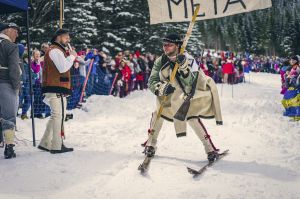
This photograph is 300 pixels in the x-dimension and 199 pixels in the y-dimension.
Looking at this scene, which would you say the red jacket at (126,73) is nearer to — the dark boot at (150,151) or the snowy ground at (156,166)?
the snowy ground at (156,166)

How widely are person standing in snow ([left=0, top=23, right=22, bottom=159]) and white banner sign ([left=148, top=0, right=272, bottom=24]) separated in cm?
226

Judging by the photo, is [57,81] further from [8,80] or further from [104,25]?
[104,25]

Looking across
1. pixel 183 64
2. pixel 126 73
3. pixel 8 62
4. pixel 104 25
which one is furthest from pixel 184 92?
pixel 104 25

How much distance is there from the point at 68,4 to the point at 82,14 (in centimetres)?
164

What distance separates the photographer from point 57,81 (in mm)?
6355

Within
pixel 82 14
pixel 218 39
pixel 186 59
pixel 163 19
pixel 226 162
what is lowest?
pixel 226 162

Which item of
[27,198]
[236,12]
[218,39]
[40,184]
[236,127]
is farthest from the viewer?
[218,39]

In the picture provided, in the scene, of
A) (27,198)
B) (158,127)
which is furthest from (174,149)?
(27,198)

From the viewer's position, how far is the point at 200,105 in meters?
5.94

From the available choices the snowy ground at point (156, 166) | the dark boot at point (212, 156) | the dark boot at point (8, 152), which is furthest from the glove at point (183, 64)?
the dark boot at point (8, 152)

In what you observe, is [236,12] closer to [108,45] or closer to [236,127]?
[236,127]

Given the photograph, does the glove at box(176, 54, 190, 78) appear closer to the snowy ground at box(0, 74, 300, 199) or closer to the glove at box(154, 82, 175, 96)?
the glove at box(154, 82, 175, 96)

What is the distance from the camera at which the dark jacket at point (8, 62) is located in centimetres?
598

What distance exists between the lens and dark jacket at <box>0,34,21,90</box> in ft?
19.6
